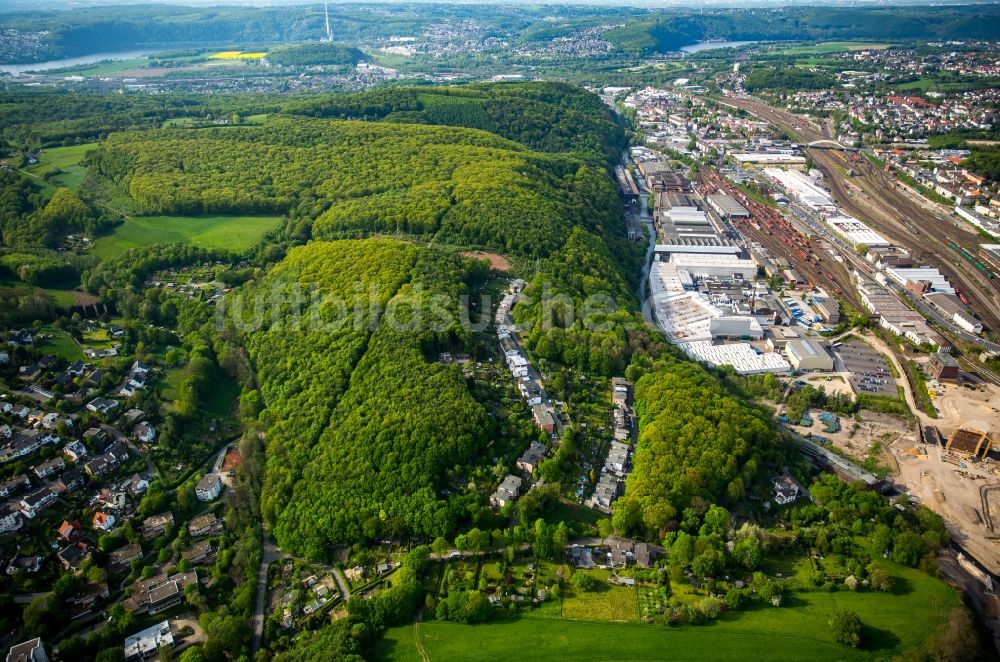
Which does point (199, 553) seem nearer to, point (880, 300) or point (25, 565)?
point (25, 565)

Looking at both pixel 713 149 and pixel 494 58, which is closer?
pixel 713 149

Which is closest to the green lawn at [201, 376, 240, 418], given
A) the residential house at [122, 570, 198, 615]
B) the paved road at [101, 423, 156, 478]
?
the paved road at [101, 423, 156, 478]

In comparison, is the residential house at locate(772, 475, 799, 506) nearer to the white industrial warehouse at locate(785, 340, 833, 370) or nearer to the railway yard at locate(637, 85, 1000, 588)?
the railway yard at locate(637, 85, 1000, 588)

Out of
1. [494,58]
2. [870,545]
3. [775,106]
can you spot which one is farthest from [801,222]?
[494,58]

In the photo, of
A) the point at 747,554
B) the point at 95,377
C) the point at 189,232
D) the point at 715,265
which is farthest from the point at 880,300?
the point at 189,232

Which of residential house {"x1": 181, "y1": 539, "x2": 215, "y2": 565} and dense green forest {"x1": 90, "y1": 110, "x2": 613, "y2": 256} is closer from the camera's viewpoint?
residential house {"x1": 181, "y1": 539, "x2": 215, "y2": 565}

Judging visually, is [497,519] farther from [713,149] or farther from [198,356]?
[713,149]

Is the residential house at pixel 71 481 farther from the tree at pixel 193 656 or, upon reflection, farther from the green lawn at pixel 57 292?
the green lawn at pixel 57 292
